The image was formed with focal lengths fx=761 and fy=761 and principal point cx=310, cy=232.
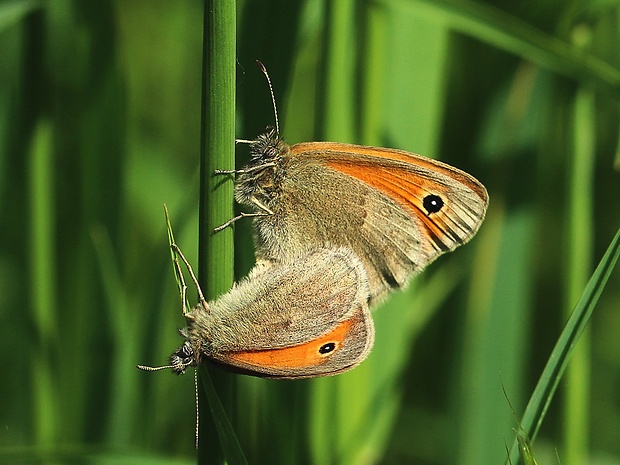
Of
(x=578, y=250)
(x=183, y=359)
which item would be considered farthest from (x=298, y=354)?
(x=578, y=250)

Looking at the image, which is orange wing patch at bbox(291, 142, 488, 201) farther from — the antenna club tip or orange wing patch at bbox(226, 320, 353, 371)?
orange wing patch at bbox(226, 320, 353, 371)

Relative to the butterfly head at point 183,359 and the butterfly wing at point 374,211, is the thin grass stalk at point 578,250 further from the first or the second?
the butterfly head at point 183,359

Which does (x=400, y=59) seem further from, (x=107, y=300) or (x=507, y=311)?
(x=107, y=300)

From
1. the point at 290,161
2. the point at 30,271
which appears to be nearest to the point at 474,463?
the point at 290,161

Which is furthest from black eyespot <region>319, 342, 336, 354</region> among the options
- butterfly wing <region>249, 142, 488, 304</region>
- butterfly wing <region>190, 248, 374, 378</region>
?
butterfly wing <region>249, 142, 488, 304</region>

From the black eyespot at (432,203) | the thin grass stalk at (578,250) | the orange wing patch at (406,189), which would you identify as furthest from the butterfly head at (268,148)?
the thin grass stalk at (578,250)
